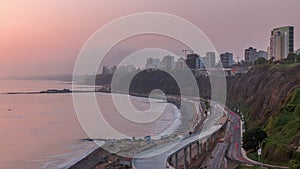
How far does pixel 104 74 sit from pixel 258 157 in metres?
132

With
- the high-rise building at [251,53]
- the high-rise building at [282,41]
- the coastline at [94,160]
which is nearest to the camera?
the coastline at [94,160]

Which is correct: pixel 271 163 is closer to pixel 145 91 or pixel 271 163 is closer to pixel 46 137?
pixel 46 137

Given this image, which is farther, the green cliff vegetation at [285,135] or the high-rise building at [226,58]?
the high-rise building at [226,58]

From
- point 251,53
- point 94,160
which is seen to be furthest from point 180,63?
point 94,160

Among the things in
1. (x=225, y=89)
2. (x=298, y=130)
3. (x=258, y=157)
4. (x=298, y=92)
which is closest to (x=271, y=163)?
(x=258, y=157)

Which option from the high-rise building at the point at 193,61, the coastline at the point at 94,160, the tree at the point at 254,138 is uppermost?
the high-rise building at the point at 193,61

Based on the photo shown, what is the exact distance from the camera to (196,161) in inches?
634

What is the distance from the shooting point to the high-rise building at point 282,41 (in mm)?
56125

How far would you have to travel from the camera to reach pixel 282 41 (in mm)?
57719

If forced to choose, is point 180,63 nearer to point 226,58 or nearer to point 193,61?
point 193,61

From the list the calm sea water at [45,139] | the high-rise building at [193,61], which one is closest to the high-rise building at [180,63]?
the high-rise building at [193,61]

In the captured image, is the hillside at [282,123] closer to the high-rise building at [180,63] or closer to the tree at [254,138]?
the tree at [254,138]

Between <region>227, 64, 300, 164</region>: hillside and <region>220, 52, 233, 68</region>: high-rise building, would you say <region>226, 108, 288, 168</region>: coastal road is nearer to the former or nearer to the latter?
<region>227, 64, 300, 164</region>: hillside

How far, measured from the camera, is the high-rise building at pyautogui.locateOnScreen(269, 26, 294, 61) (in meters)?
56.1
